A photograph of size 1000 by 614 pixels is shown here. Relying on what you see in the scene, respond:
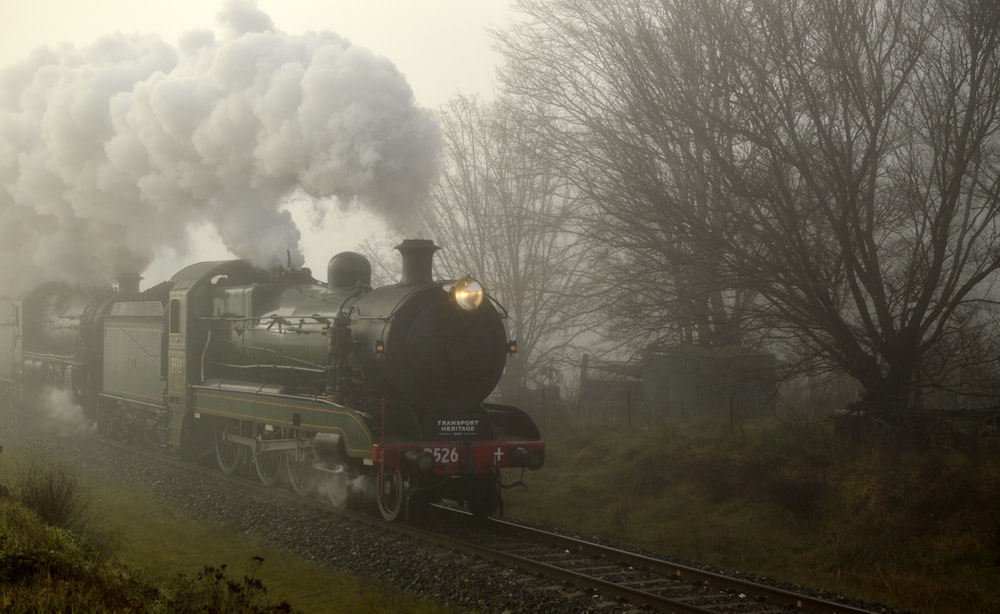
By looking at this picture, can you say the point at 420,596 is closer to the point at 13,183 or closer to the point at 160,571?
the point at 160,571

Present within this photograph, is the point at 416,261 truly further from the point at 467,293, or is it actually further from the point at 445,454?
the point at 445,454

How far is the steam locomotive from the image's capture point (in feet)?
35.6

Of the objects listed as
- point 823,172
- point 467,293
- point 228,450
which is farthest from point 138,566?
point 823,172

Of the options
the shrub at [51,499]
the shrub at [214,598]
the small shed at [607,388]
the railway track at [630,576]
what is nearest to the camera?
the shrub at [214,598]

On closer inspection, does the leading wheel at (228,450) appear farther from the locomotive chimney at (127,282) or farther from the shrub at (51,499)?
the locomotive chimney at (127,282)

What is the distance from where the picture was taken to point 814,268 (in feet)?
39.1

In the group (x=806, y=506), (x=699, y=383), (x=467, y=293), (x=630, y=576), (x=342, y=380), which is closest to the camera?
(x=630, y=576)

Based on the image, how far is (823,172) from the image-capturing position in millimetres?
12219

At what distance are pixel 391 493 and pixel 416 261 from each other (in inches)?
115

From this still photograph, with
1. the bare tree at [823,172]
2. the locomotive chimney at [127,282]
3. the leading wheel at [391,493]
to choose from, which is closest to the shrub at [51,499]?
the leading wheel at [391,493]

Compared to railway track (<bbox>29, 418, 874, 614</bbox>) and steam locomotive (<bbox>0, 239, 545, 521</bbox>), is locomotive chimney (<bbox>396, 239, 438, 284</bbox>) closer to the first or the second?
steam locomotive (<bbox>0, 239, 545, 521</bbox>)

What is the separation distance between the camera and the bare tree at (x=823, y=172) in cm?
1198

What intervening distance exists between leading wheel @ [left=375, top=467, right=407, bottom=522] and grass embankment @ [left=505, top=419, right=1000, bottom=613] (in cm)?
254

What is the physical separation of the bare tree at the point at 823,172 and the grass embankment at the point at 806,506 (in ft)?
4.96
